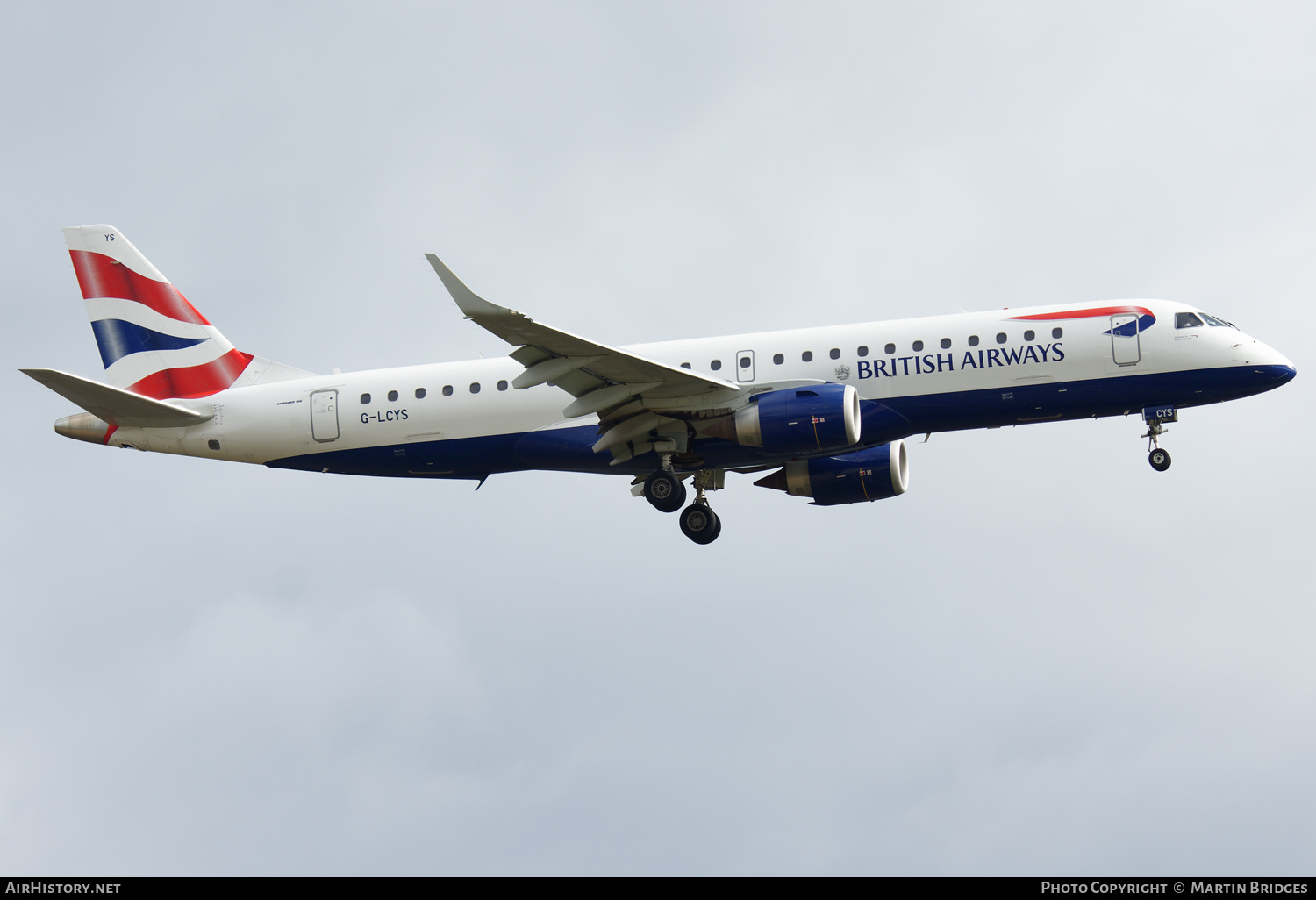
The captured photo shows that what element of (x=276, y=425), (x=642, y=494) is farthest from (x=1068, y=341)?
(x=276, y=425)

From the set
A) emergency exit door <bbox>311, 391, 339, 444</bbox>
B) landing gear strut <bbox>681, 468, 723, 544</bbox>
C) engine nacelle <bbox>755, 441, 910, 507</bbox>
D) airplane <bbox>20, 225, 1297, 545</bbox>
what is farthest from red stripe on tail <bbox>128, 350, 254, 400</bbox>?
engine nacelle <bbox>755, 441, 910, 507</bbox>

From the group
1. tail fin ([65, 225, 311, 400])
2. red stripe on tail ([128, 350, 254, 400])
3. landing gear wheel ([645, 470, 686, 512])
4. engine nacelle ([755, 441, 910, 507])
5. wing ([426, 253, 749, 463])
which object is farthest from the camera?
tail fin ([65, 225, 311, 400])

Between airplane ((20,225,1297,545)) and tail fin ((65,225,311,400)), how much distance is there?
0.65m

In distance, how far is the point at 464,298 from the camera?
27.4 metres

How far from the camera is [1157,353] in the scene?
105 feet

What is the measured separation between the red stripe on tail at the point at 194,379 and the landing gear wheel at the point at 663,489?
489 inches

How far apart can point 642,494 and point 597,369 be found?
15.3 ft

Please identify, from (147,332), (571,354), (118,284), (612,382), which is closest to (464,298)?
(571,354)

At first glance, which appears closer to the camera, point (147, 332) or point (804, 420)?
point (804, 420)

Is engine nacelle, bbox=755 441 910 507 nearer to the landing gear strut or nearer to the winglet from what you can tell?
the landing gear strut

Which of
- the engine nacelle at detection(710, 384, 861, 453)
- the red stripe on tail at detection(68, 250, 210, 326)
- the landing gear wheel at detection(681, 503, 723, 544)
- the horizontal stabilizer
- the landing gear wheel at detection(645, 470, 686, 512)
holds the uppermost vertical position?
the red stripe on tail at detection(68, 250, 210, 326)

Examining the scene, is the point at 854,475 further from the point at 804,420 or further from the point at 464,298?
the point at 464,298

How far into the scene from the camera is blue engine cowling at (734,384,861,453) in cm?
3062

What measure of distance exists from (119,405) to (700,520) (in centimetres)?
1531
